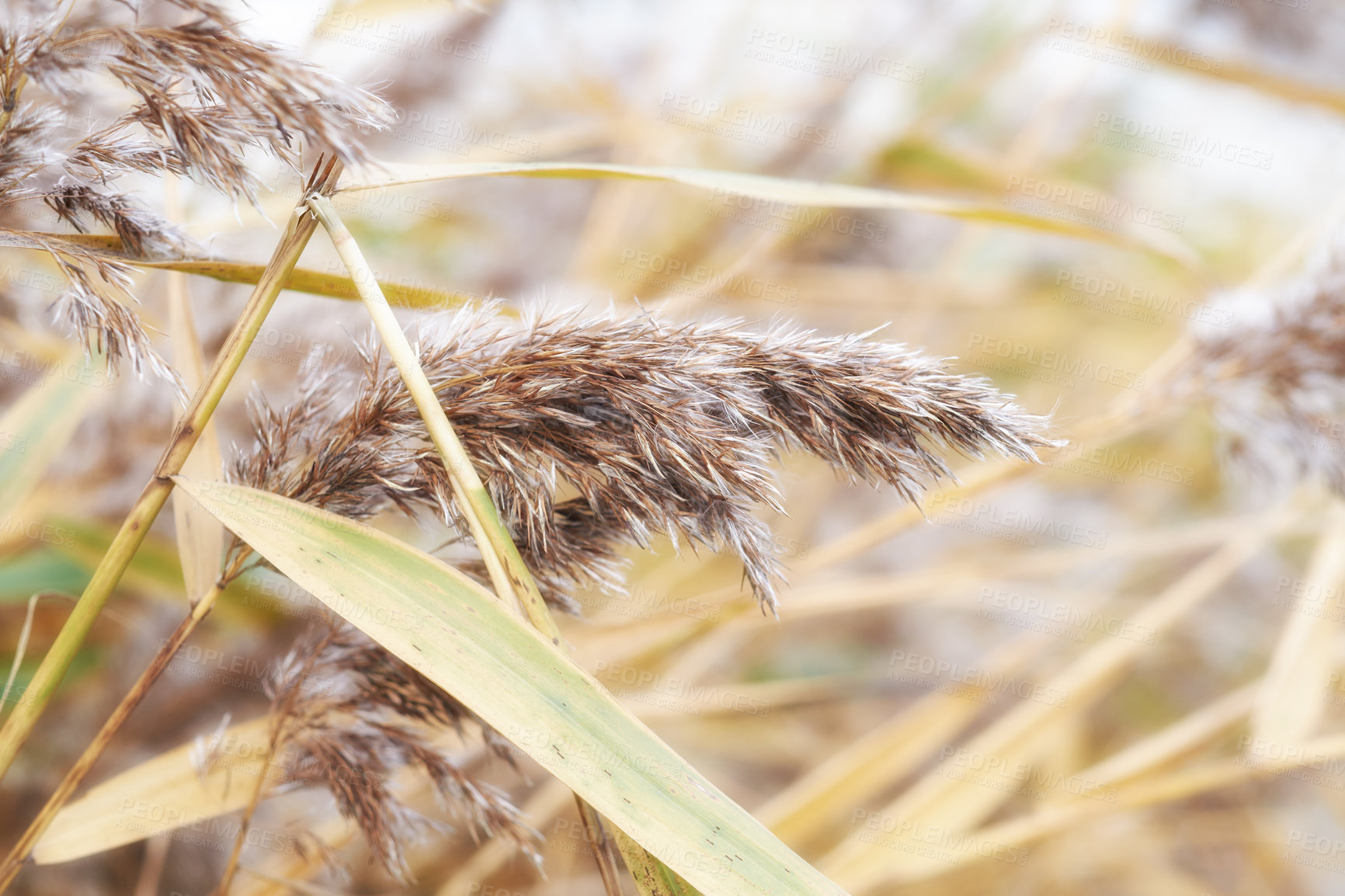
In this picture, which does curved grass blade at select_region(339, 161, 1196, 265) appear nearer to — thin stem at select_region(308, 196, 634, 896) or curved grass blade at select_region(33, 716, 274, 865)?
thin stem at select_region(308, 196, 634, 896)

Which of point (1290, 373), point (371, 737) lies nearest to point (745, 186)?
point (371, 737)

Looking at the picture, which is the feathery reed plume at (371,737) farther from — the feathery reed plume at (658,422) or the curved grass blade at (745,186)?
the curved grass blade at (745,186)

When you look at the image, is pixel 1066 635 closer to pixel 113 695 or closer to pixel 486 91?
pixel 113 695

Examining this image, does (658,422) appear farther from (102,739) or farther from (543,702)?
(102,739)

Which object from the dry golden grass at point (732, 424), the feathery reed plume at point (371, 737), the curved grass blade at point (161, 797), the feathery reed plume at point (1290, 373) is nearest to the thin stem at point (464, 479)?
the dry golden grass at point (732, 424)

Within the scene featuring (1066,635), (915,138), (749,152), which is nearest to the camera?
(915,138)

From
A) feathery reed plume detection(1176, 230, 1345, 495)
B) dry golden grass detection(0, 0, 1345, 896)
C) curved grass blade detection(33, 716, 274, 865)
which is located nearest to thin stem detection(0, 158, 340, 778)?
dry golden grass detection(0, 0, 1345, 896)

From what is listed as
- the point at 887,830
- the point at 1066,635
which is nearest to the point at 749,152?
the point at 1066,635

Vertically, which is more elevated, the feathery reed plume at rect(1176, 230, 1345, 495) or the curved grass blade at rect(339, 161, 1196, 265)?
the feathery reed plume at rect(1176, 230, 1345, 495)
